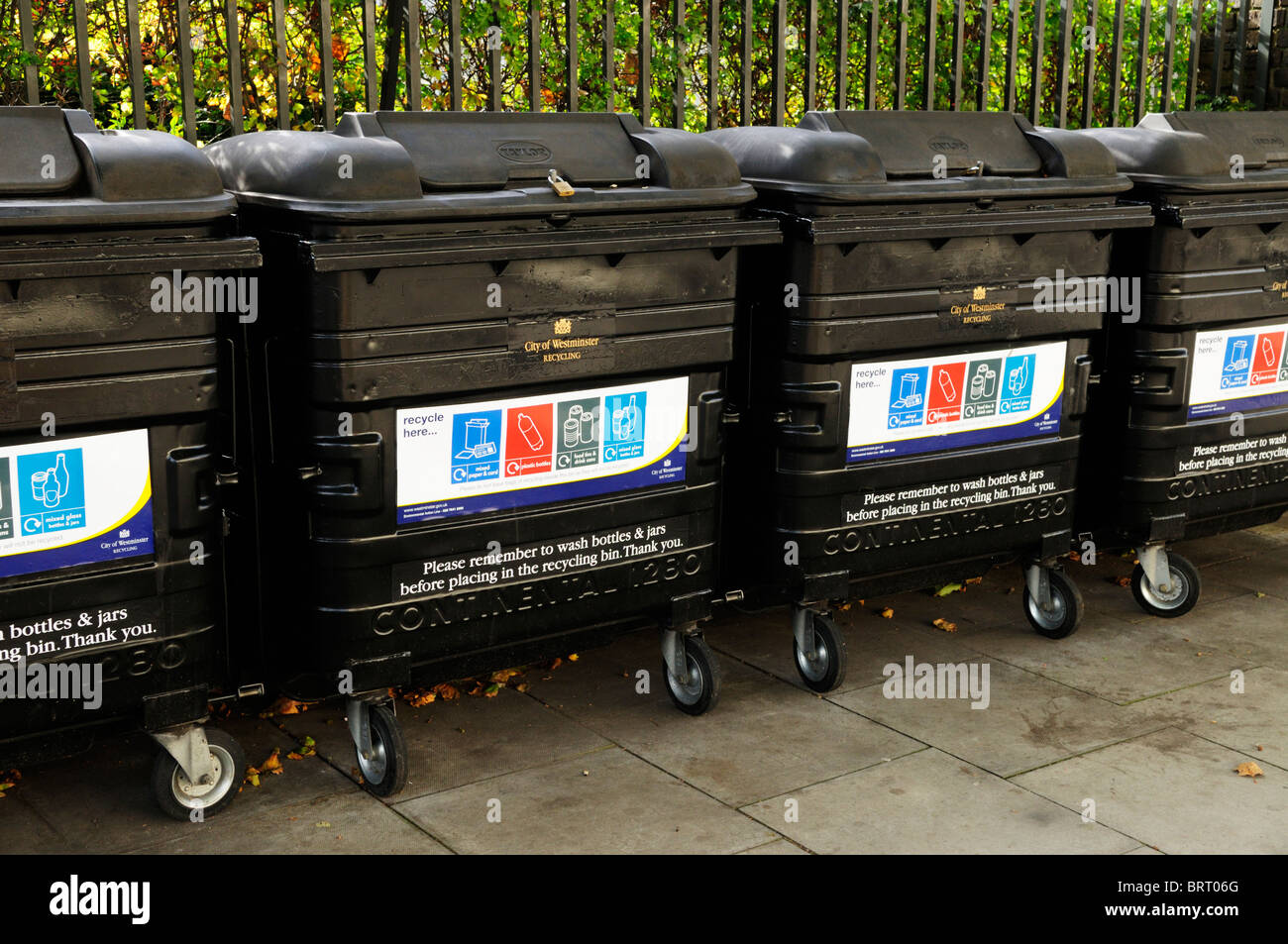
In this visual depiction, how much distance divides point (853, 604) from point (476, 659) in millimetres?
1924

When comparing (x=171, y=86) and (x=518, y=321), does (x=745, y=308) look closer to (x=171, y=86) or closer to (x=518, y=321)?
(x=518, y=321)

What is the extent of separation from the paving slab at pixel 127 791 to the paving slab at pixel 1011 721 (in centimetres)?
162

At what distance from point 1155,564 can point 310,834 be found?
3.17 metres

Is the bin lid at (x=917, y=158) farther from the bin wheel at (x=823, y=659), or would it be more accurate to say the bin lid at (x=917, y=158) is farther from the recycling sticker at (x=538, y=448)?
the bin wheel at (x=823, y=659)

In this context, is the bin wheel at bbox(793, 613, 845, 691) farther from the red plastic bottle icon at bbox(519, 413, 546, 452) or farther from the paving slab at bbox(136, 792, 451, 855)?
the paving slab at bbox(136, 792, 451, 855)

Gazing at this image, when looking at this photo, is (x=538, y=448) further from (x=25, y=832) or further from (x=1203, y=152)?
(x=1203, y=152)

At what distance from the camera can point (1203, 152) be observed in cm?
494

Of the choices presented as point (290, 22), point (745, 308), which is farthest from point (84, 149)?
point (290, 22)

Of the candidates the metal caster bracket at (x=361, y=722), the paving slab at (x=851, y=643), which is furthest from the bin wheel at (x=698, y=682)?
the metal caster bracket at (x=361, y=722)

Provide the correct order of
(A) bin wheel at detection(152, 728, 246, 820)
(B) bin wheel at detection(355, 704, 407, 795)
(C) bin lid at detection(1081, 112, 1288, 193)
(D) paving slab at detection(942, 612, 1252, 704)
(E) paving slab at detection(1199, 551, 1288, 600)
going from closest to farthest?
(A) bin wheel at detection(152, 728, 246, 820), (B) bin wheel at detection(355, 704, 407, 795), (D) paving slab at detection(942, 612, 1252, 704), (C) bin lid at detection(1081, 112, 1288, 193), (E) paving slab at detection(1199, 551, 1288, 600)

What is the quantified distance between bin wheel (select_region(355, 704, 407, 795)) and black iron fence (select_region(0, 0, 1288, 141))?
2.11 meters

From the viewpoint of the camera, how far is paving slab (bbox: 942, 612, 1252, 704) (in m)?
4.70

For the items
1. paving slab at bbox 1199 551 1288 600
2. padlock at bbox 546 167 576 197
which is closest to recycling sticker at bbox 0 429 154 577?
padlock at bbox 546 167 576 197

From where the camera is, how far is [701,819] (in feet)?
12.2
